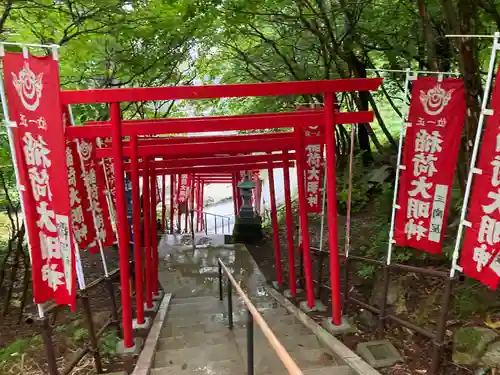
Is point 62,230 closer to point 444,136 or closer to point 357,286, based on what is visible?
point 444,136

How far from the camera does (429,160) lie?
465 centimetres

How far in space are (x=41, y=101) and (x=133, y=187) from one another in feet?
9.38

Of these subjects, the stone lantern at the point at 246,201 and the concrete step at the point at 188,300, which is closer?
the concrete step at the point at 188,300

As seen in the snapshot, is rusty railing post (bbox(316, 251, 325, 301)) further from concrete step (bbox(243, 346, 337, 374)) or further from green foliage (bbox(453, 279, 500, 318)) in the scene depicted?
green foliage (bbox(453, 279, 500, 318))

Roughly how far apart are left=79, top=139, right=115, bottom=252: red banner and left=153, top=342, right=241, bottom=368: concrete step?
199 centimetres

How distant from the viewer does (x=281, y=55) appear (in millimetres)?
9562

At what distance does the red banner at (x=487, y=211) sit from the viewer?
139 inches

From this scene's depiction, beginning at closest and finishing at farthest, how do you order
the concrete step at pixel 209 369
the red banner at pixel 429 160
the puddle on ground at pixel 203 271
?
the red banner at pixel 429 160, the concrete step at pixel 209 369, the puddle on ground at pixel 203 271

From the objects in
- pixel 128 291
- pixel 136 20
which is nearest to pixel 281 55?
pixel 136 20

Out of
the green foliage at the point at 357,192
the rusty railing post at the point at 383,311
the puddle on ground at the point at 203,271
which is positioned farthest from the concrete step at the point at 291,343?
the green foliage at the point at 357,192

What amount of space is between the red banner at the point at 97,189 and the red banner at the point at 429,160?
4.26 metres

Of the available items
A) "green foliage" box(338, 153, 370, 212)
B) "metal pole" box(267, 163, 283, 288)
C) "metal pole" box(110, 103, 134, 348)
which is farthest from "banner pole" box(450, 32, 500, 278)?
"green foliage" box(338, 153, 370, 212)

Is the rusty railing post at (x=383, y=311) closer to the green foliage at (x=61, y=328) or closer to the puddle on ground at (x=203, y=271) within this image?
the puddle on ground at (x=203, y=271)

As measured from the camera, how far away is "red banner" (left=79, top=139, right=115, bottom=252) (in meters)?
6.03
